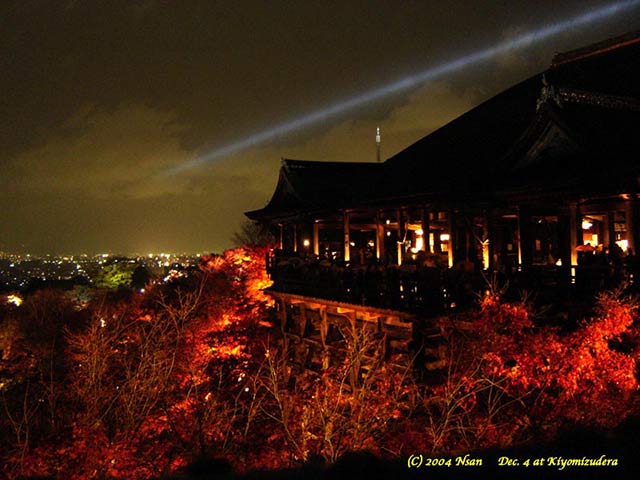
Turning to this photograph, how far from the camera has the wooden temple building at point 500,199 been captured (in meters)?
13.5

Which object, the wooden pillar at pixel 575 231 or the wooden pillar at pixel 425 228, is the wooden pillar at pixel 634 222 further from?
the wooden pillar at pixel 425 228

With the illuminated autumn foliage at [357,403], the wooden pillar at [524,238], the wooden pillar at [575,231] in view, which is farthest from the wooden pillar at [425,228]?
the wooden pillar at [575,231]

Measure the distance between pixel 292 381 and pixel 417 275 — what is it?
9.13 metres

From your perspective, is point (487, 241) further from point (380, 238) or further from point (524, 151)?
point (380, 238)

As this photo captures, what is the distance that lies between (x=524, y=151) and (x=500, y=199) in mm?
1807

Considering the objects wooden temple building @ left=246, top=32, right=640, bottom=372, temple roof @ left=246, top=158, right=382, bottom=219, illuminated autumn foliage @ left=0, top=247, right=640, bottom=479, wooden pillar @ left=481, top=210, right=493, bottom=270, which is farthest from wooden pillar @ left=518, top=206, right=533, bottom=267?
temple roof @ left=246, top=158, right=382, bottom=219

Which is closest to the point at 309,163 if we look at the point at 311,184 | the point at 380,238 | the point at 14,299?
the point at 311,184

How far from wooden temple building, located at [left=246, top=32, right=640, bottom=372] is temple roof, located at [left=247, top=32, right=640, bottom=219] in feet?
0.17

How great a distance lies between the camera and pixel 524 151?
52.1 feet

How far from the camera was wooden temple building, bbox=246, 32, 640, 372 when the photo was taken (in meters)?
13.5

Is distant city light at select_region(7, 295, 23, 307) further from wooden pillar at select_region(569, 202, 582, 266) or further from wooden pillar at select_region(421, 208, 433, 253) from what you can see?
wooden pillar at select_region(569, 202, 582, 266)

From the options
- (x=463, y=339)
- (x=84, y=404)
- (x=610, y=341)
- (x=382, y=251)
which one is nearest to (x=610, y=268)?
(x=610, y=341)

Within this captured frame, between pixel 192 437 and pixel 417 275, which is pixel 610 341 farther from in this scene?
pixel 192 437

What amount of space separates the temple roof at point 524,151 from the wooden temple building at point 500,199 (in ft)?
0.17
